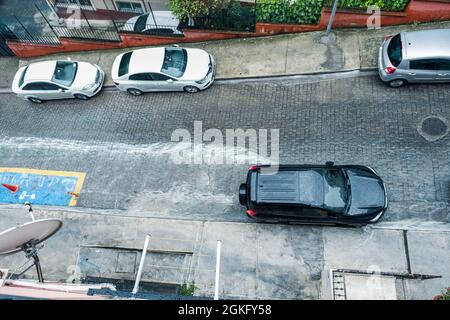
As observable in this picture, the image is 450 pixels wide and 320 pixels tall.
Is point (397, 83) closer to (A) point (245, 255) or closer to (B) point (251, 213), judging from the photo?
(B) point (251, 213)

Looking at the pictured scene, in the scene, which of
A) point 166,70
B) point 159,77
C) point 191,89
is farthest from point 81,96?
point 191,89

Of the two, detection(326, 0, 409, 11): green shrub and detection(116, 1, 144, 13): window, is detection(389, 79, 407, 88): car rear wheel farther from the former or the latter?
detection(116, 1, 144, 13): window

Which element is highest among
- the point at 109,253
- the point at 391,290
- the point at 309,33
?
the point at 309,33

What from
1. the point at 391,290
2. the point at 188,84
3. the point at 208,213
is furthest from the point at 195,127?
the point at 391,290

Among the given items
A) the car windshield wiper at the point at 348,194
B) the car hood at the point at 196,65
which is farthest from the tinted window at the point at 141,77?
the car windshield wiper at the point at 348,194

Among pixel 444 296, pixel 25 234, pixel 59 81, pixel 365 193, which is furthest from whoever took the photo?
pixel 59 81

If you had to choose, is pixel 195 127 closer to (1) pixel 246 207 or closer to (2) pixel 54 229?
(1) pixel 246 207
